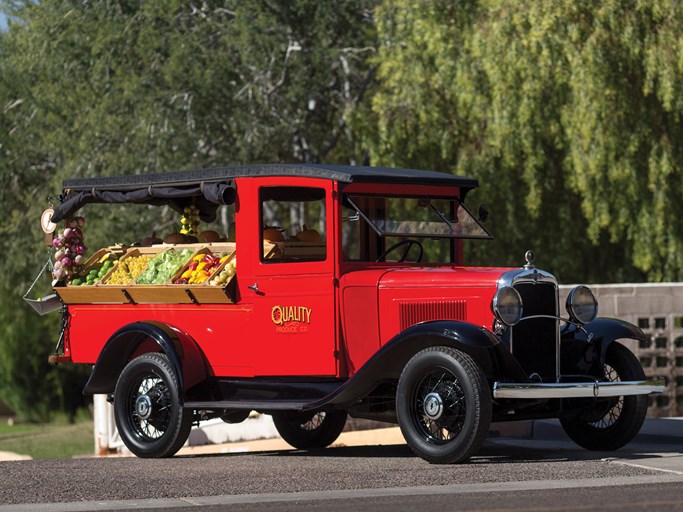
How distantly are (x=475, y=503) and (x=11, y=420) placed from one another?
118ft

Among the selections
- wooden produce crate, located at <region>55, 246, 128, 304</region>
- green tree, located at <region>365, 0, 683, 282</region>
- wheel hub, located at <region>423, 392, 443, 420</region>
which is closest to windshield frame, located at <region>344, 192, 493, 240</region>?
wheel hub, located at <region>423, 392, 443, 420</region>

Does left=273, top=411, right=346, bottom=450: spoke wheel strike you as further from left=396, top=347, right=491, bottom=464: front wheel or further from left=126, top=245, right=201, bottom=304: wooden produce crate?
left=396, top=347, right=491, bottom=464: front wheel

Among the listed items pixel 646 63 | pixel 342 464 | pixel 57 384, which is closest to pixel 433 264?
pixel 342 464

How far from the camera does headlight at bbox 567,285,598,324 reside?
12742mm

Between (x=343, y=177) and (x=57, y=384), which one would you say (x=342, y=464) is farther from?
(x=57, y=384)

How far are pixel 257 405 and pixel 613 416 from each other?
2.93m

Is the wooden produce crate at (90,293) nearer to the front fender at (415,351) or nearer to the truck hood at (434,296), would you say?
the front fender at (415,351)

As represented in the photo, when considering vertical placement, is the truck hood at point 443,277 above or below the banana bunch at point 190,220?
below

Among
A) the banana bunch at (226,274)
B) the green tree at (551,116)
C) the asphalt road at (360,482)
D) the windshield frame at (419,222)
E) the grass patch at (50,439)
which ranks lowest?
the grass patch at (50,439)

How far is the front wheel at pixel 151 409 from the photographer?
44.4 ft

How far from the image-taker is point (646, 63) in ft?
82.0

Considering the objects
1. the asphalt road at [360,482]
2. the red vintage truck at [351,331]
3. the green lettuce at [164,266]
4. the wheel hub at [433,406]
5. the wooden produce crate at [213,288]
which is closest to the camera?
the asphalt road at [360,482]

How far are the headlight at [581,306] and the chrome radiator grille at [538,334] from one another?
41 cm

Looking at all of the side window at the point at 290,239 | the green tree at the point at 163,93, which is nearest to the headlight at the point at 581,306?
the side window at the point at 290,239
